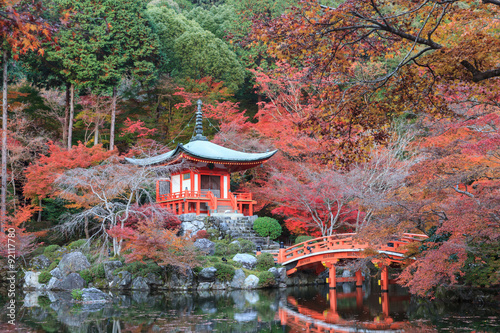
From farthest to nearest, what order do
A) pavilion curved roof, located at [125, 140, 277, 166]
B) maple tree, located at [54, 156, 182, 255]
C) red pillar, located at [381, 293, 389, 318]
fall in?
pavilion curved roof, located at [125, 140, 277, 166] → maple tree, located at [54, 156, 182, 255] → red pillar, located at [381, 293, 389, 318]

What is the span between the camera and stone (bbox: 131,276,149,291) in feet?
45.1

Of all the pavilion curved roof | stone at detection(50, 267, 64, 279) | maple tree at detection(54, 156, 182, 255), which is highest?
the pavilion curved roof

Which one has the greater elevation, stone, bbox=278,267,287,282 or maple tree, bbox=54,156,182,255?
maple tree, bbox=54,156,182,255

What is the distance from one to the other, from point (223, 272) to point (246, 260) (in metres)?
1.07

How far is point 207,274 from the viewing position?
13.6m

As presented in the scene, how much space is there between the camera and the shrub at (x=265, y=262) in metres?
14.6

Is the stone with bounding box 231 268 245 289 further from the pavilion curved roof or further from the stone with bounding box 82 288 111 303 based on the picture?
the pavilion curved roof

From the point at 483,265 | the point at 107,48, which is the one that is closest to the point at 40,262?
the point at 107,48

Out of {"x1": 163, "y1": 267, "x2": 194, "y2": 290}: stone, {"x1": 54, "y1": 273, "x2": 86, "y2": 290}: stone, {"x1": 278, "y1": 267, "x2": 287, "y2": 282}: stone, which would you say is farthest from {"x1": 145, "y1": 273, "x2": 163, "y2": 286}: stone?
{"x1": 278, "y1": 267, "x2": 287, "y2": 282}: stone

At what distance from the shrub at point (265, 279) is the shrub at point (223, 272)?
958mm

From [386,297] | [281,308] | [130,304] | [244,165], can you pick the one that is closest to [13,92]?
[244,165]

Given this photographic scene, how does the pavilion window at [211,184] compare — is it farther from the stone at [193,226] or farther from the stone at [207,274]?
the stone at [207,274]

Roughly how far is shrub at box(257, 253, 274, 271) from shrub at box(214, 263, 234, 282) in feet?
3.89

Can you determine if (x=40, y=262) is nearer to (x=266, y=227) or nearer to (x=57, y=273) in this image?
(x=57, y=273)
